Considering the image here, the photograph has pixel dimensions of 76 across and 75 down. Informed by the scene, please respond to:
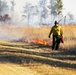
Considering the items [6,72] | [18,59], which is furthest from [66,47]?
[6,72]

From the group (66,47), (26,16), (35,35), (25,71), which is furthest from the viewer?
(26,16)

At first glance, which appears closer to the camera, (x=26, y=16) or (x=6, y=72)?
(x=6, y=72)

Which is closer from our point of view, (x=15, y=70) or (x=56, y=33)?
(x=15, y=70)

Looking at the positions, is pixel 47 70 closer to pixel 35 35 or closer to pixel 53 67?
pixel 53 67

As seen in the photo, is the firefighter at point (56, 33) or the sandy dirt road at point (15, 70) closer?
the sandy dirt road at point (15, 70)

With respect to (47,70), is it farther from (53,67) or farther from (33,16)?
(33,16)

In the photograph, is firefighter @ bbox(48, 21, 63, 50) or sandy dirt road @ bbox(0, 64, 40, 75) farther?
firefighter @ bbox(48, 21, 63, 50)

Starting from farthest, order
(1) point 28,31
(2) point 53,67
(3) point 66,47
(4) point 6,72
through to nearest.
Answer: (1) point 28,31 < (3) point 66,47 < (2) point 53,67 < (4) point 6,72

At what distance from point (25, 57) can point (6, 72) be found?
402 centimetres

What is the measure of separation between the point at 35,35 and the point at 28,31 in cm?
399

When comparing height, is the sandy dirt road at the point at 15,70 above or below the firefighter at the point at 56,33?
below

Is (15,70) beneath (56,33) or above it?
beneath

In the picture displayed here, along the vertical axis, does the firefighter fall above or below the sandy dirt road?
above

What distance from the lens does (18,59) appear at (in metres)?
15.1
